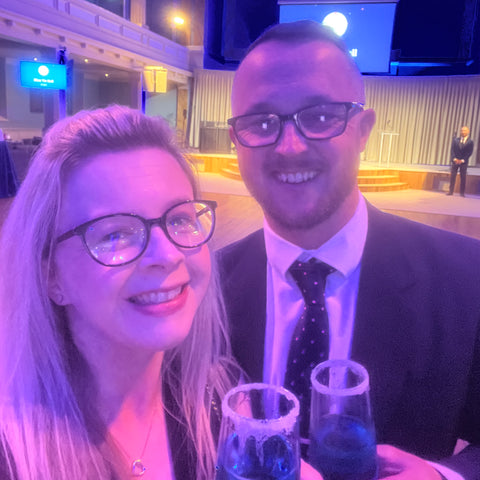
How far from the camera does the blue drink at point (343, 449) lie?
0.69 metres

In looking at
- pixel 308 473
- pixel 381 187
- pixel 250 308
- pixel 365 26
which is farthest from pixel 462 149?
pixel 308 473

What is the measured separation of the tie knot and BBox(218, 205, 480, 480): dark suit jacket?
0.11 m

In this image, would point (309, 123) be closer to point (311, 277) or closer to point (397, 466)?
point (311, 277)

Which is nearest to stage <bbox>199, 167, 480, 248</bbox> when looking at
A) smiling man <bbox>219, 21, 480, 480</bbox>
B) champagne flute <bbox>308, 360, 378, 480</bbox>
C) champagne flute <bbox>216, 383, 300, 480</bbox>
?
smiling man <bbox>219, 21, 480, 480</bbox>

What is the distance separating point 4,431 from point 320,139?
1.01 meters

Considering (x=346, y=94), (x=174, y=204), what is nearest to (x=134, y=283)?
(x=174, y=204)

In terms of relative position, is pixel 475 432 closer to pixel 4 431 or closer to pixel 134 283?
pixel 134 283

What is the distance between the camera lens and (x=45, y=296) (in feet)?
3.04

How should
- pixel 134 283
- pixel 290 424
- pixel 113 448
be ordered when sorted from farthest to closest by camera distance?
pixel 113 448
pixel 134 283
pixel 290 424

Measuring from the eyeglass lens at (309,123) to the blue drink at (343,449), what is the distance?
821 mm

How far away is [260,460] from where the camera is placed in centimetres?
57

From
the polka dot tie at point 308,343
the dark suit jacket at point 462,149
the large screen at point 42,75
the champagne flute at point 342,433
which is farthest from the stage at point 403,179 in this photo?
the champagne flute at point 342,433

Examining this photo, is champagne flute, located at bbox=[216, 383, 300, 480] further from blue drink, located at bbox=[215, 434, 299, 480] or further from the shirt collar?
the shirt collar

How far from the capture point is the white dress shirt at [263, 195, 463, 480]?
131 cm
